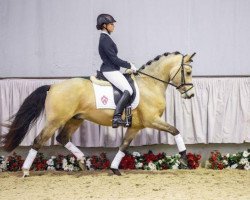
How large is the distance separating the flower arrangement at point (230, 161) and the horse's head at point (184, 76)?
155cm

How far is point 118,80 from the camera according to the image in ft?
20.9

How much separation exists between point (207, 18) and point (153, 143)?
248 cm

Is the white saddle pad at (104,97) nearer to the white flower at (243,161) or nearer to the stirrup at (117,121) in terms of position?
the stirrup at (117,121)

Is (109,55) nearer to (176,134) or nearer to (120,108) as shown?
(120,108)

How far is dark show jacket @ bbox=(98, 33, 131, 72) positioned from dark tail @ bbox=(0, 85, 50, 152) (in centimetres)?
95

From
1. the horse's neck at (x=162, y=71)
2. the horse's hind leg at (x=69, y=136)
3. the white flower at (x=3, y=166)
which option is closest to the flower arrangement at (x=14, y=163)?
the white flower at (x=3, y=166)

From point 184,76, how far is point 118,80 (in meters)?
0.96

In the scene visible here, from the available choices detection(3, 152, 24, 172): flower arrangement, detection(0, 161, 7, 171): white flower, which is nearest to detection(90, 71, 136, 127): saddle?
detection(3, 152, 24, 172): flower arrangement

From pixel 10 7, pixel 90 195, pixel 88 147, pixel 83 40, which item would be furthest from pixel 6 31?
pixel 90 195

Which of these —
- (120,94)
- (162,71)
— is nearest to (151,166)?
(120,94)

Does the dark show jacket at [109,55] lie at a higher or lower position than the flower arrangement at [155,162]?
higher

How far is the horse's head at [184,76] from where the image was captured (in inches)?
256

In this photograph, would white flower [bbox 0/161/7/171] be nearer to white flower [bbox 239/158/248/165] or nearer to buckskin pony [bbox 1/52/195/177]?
buckskin pony [bbox 1/52/195/177]

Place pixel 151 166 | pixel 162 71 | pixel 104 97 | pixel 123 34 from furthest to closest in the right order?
1. pixel 123 34
2. pixel 151 166
3. pixel 162 71
4. pixel 104 97
